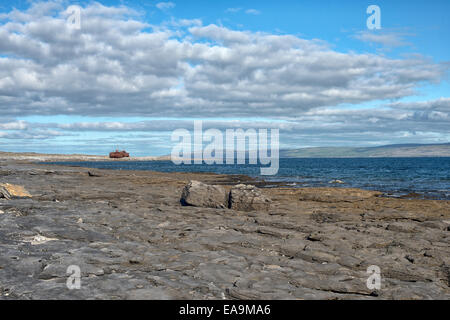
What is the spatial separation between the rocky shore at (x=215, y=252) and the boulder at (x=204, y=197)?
57cm

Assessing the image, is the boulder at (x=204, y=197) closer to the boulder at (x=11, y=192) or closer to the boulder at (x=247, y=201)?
the boulder at (x=247, y=201)

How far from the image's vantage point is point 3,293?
20.1 feet

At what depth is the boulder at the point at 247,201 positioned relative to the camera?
16109mm

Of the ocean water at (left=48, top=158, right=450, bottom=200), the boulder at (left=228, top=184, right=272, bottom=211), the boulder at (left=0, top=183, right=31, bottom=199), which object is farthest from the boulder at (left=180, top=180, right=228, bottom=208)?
the ocean water at (left=48, top=158, right=450, bottom=200)

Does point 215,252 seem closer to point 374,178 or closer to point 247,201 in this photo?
point 247,201

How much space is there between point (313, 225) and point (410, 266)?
443 centimetres

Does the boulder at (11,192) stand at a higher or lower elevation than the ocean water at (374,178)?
higher

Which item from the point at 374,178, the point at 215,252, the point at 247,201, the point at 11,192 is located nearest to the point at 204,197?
the point at 247,201

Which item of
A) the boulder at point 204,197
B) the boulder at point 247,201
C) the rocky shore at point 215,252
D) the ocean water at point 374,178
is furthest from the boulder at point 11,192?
the ocean water at point 374,178

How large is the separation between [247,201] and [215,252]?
7057 mm

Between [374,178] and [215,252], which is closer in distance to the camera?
[215,252]

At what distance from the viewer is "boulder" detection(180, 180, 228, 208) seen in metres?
16.6

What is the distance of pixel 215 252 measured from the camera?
30.1 feet
